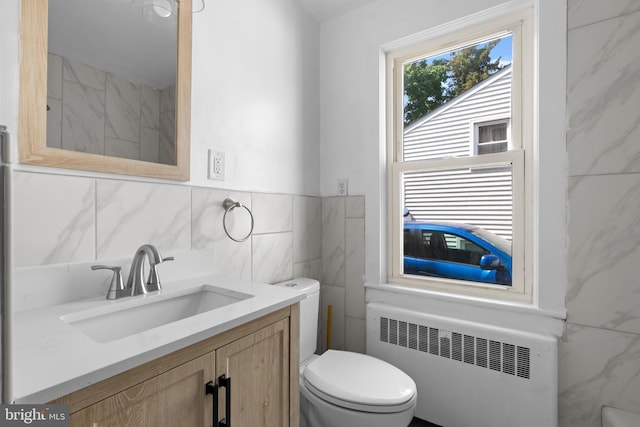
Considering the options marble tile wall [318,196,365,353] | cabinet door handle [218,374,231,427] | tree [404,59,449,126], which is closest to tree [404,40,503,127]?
tree [404,59,449,126]

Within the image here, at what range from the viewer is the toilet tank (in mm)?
1583

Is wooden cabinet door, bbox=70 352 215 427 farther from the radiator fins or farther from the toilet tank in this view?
the radiator fins

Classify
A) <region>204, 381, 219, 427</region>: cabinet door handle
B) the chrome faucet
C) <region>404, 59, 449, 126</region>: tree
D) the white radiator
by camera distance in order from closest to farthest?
<region>204, 381, 219, 427</region>: cabinet door handle → the chrome faucet → the white radiator → <region>404, 59, 449, 126</region>: tree

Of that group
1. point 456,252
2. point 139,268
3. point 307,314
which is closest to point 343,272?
point 307,314

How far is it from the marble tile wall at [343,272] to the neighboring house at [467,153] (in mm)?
349

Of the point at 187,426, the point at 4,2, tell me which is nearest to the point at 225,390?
the point at 187,426

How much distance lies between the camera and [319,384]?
1280 millimetres

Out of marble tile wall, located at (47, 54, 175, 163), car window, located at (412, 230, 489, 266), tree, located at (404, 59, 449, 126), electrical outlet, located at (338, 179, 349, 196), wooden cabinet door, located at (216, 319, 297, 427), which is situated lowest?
wooden cabinet door, located at (216, 319, 297, 427)

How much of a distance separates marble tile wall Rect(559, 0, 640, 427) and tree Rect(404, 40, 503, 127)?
15.2 inches

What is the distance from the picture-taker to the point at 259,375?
91 centimetres

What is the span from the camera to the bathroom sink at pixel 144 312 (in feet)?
2.86

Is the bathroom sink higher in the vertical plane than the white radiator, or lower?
higher

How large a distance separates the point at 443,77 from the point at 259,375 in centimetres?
173

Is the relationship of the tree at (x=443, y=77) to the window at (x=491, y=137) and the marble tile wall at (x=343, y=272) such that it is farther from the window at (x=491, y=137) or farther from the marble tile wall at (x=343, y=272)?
the marble tile wall at (x=343, y=272)
